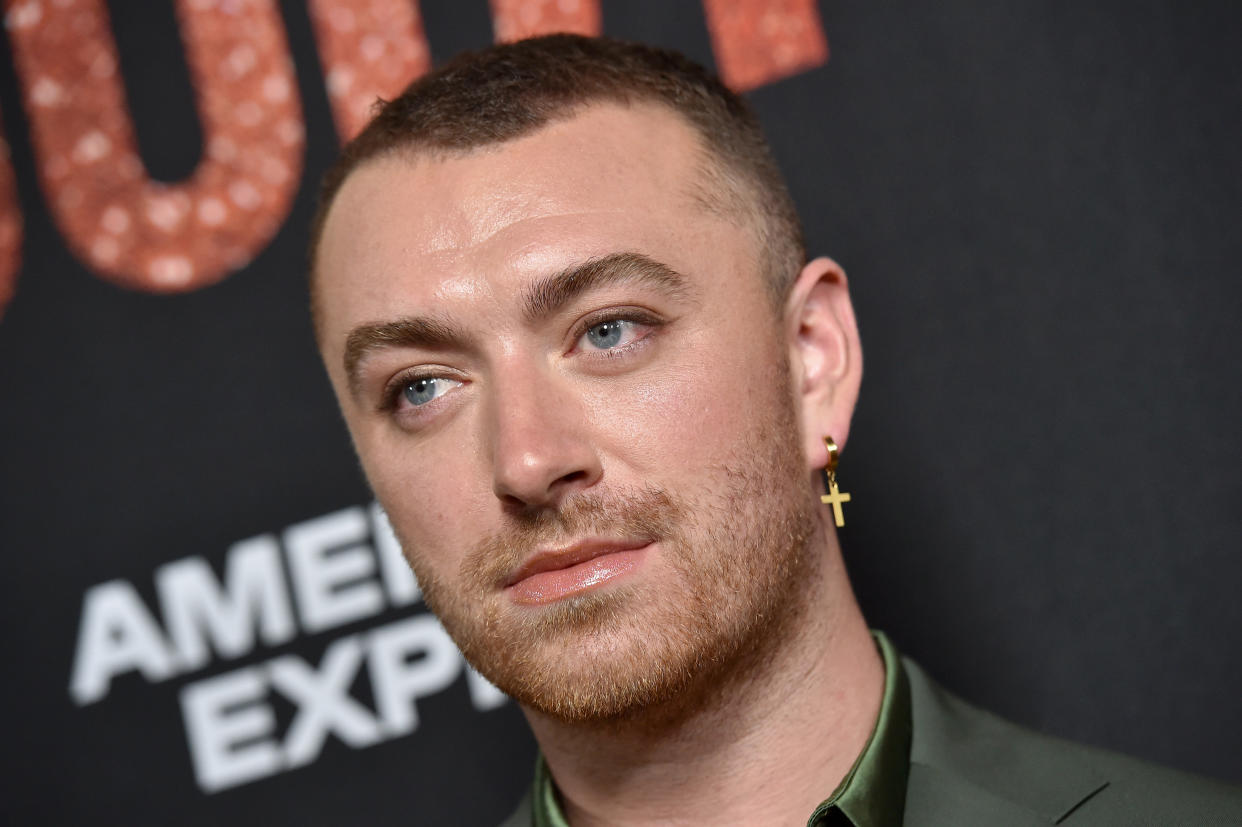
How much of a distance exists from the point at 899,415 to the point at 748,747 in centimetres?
107

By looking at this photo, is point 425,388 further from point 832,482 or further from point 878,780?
point 878,780

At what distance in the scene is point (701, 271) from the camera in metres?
1.68

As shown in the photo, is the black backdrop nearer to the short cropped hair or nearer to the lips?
the short cropped hair

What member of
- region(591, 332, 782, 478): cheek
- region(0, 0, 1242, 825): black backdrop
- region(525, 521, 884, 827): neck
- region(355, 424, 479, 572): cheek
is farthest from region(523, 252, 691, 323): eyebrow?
region(0, 0, 1242, 825): black backdrop

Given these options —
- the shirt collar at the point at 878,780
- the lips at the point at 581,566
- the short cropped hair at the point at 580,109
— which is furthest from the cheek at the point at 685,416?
the shirt collar at the point at 878,780

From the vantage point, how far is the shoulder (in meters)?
1.61

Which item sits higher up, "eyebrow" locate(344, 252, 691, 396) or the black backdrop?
"eyebrow" locate(344, 252, 691, 396)

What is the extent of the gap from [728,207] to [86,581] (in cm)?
179

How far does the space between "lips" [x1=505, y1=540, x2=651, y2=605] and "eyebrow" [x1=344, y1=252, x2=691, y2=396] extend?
30cm

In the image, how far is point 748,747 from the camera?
1.65 m

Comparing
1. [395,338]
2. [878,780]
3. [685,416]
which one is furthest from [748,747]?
[395,338]

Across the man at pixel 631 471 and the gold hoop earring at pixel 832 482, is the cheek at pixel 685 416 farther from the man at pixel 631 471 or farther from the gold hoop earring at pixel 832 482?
the gold hoop earring at pixel 832 482

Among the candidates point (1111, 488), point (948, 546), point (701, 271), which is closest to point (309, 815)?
point (948, 546)

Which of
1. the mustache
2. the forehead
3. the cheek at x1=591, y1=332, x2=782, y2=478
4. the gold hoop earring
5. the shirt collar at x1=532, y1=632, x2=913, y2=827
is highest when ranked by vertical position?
the forehead
